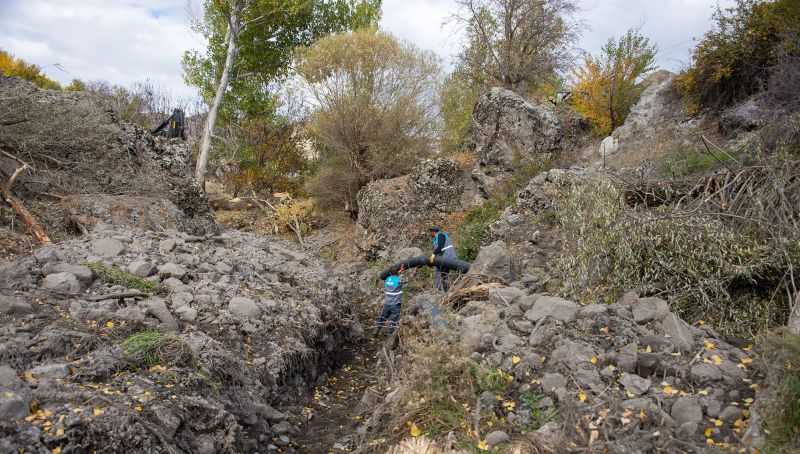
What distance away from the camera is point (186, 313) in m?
5.93

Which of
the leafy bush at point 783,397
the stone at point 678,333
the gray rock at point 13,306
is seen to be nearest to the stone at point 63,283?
the gray rock at point 13,306

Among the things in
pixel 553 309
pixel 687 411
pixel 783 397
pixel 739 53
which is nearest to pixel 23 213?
pixel 553 309

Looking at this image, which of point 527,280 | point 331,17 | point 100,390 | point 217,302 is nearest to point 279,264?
point 217,302

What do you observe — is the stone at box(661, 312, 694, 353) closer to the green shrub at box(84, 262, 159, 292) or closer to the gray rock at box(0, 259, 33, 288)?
the green shrub at box(84, 262, 159, 292)

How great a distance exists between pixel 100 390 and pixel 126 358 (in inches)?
23.0

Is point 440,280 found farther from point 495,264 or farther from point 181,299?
point 181,299

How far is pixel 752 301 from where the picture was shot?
5.17 metres

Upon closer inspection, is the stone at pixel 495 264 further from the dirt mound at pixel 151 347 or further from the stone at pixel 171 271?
the stone at pixel 171 271

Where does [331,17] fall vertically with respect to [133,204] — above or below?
above

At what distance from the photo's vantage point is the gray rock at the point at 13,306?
16.4 feet

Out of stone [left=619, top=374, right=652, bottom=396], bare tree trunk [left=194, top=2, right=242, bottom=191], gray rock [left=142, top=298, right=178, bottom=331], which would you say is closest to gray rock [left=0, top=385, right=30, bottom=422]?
gray rock [left=142, top=298, right=178, bottom=331]

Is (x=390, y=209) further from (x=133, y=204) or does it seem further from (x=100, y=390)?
(x=100, y=390)

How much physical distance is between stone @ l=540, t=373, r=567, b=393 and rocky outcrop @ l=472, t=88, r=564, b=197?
989cm

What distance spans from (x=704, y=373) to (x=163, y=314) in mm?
5051
